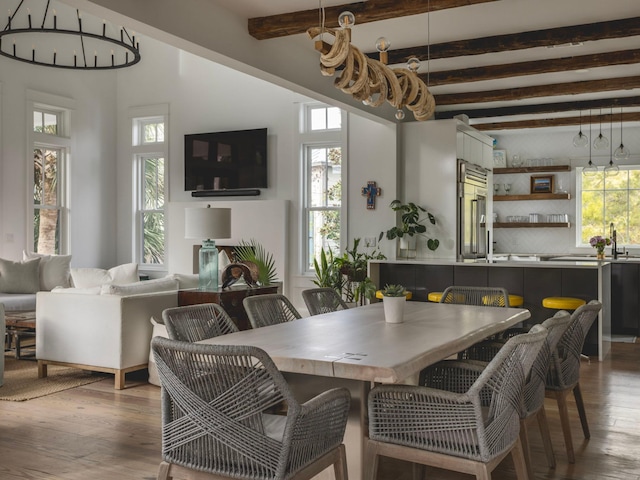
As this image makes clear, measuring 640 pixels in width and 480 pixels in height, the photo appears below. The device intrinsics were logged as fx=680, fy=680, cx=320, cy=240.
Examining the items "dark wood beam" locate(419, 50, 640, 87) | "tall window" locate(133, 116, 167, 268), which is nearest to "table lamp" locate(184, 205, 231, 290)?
"dark wood beam" locate(419, 50, 640, 87)

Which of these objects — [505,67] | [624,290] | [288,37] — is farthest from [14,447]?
[624,290]

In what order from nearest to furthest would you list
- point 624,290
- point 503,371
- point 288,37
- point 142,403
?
point 503,371, point 142,403, point 288,37, point 624,290

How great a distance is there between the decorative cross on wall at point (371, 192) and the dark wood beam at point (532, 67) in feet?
5.23

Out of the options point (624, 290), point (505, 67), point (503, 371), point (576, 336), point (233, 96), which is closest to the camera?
point (503, 371)

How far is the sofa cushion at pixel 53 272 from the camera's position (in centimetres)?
872

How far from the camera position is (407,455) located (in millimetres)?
2520

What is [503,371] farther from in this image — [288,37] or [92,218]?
[92,218]

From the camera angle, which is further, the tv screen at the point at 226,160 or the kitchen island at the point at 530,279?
the tv screen at the point at 226,160

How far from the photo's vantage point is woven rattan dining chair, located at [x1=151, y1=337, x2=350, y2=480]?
2.18 metres

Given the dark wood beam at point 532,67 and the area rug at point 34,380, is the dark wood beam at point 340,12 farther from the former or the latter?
the area rug at point 34,380

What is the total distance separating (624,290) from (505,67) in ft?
9.93

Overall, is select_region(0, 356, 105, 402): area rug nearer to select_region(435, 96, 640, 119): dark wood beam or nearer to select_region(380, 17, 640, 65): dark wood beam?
select_region(380, 17, 640, 65): dark wood beam

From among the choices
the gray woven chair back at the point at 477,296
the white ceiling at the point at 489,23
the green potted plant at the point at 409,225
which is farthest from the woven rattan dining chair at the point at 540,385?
the green potted plant at the point at 409,225

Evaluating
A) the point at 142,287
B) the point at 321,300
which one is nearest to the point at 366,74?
the point at 321,300
